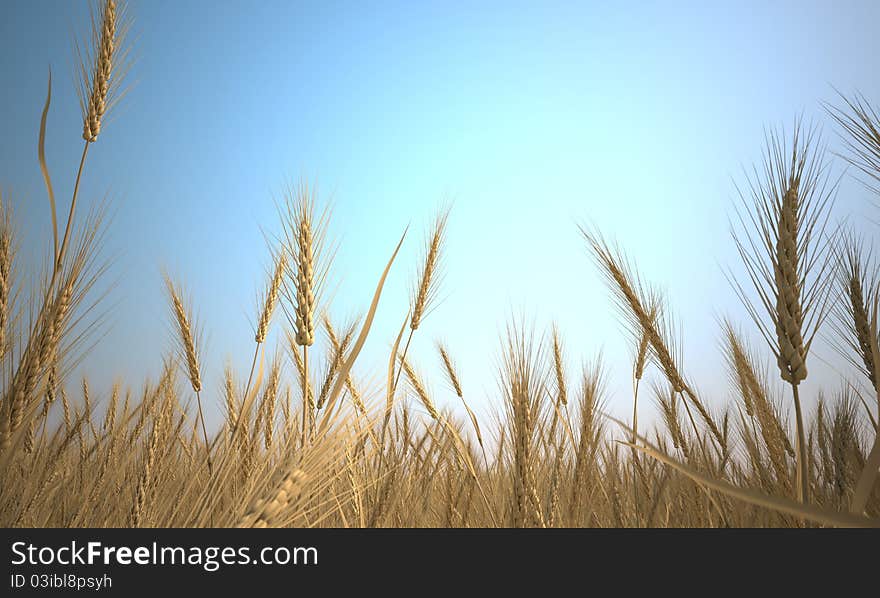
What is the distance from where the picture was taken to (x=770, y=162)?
4.15ft

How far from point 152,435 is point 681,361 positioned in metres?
1.89

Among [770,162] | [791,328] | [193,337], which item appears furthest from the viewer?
[193,337]

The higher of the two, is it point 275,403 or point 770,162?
point 770,162
